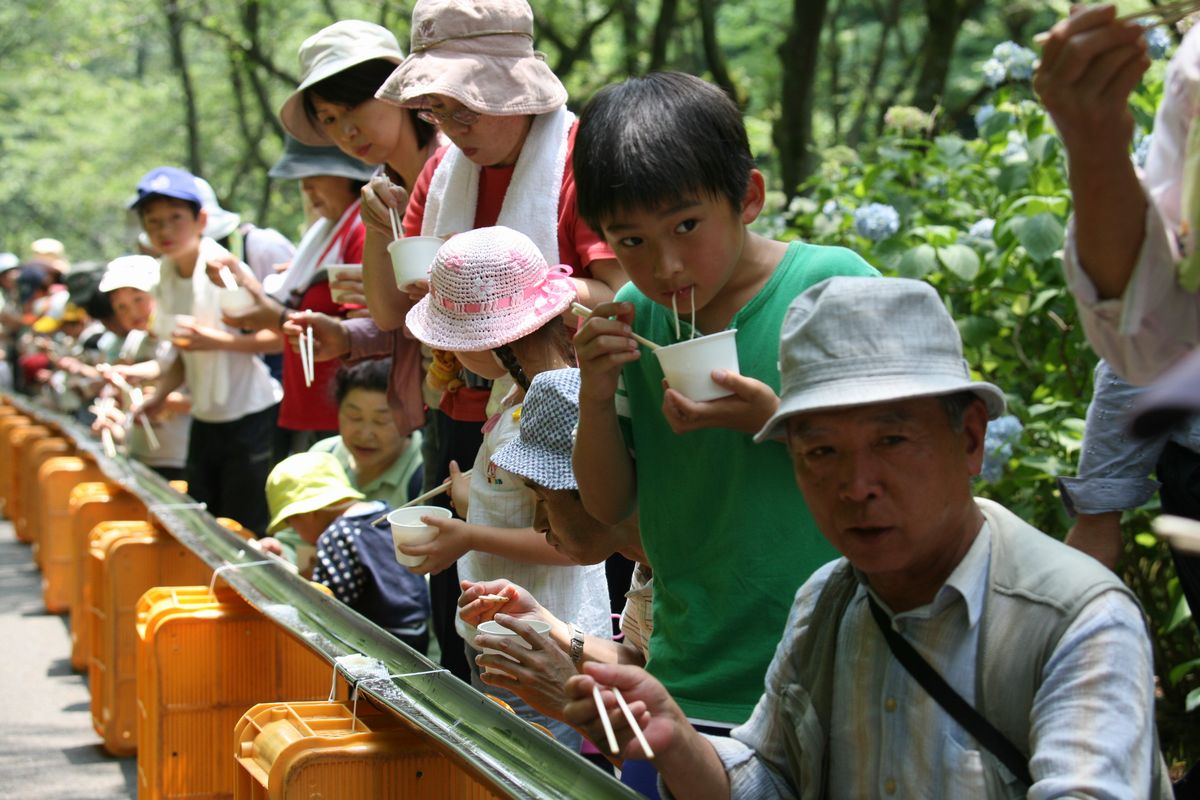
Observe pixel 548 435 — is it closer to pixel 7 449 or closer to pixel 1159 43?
pixel 1159 43

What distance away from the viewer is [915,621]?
7.49 ft

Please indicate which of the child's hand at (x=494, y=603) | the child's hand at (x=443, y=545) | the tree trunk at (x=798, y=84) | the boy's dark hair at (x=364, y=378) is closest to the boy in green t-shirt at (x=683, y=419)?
the child's hand at (x=494, y=603)

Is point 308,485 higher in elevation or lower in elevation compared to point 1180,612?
higher

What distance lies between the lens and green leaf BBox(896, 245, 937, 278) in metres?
5.80

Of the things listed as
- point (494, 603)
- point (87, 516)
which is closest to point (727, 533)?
point (494, 603)

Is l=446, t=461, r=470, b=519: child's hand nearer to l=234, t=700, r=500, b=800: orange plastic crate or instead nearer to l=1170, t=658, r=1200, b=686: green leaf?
l=234, t=700, r=500, b=800: orange plastic crate

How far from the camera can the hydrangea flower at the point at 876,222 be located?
6.22 metres

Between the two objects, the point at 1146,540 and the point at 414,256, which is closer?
the point at 414,256

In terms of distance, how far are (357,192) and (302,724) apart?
11.4 feet

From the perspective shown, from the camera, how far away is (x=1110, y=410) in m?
3.67

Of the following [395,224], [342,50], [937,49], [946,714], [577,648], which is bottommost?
[577,648]

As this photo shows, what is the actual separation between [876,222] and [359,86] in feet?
7.17

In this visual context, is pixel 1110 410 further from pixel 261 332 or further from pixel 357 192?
pixel 261 332

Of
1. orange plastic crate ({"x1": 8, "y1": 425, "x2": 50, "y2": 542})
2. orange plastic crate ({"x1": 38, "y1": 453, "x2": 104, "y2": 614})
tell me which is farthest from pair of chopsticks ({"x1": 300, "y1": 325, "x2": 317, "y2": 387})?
orange plastic crate ({"x1": 8, "y1": 425, "x2": 50, "y2": 542})
